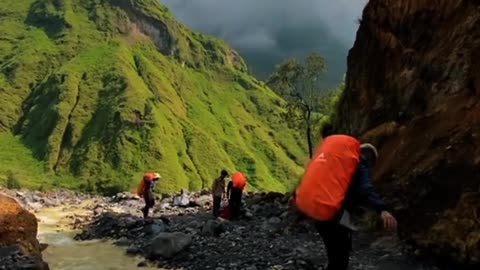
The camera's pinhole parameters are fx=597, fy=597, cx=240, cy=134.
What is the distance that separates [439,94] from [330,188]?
11537mm

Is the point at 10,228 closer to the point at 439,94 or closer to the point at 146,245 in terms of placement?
the point at 146,245

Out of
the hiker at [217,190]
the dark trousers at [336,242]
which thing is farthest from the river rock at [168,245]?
the dark trousers at [336,242]

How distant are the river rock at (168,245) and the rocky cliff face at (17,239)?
15.7ft

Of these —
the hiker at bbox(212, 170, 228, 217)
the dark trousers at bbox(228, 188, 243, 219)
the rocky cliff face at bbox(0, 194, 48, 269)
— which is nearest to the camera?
the rocky cliff face at bbox(0, 194, 48, 269)

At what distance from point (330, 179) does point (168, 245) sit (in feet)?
49.8

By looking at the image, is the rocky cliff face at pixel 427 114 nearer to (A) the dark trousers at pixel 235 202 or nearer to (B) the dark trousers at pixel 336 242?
(B) the dark trousers at pixel 336 242

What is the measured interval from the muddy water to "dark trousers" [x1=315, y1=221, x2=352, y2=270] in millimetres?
14402

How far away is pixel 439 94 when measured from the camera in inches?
721

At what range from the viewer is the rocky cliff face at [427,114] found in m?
14.3

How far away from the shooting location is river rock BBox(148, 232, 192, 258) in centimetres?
2192

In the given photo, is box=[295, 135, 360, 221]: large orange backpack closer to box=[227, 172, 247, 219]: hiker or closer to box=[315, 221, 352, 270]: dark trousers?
box=[315, 221, 352, 270]: dark trousers

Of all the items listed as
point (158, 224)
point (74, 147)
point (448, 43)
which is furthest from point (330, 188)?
point (74, 147)

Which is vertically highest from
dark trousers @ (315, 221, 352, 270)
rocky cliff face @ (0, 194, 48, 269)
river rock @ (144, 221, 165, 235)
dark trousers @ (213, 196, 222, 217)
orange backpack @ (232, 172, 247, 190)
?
orange backpack @ (232, 172, 247, 190)

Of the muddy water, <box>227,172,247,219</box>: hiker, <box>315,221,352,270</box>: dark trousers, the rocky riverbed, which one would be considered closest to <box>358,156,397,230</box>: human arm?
<box>315,221,352,270</box>: dark trousers
